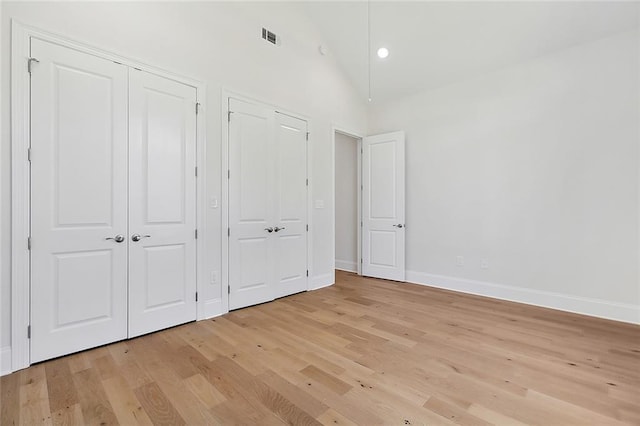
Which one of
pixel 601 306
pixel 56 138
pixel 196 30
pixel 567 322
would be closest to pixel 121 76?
pixel 56 138

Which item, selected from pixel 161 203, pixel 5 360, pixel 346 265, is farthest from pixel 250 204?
pixel 346 265

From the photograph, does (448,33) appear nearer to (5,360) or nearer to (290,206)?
(290,206)

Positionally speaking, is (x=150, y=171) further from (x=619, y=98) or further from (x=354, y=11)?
(x=619, y=98)

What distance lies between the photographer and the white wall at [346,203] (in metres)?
5.84

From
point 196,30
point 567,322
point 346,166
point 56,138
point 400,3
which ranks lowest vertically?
point 567,322

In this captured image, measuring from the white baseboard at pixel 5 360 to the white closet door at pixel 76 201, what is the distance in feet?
0.41

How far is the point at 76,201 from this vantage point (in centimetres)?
242

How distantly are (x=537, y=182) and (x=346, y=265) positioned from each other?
3.48 metres

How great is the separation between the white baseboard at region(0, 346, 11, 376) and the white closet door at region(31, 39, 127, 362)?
0.13 m

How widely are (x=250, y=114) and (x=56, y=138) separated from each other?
1888mm

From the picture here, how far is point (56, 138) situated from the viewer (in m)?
2.32

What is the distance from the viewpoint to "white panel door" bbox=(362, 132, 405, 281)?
488 centimetres

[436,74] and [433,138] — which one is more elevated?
[436,74]

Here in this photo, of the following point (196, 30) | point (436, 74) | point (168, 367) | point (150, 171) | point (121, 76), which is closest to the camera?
point (168, 367)
